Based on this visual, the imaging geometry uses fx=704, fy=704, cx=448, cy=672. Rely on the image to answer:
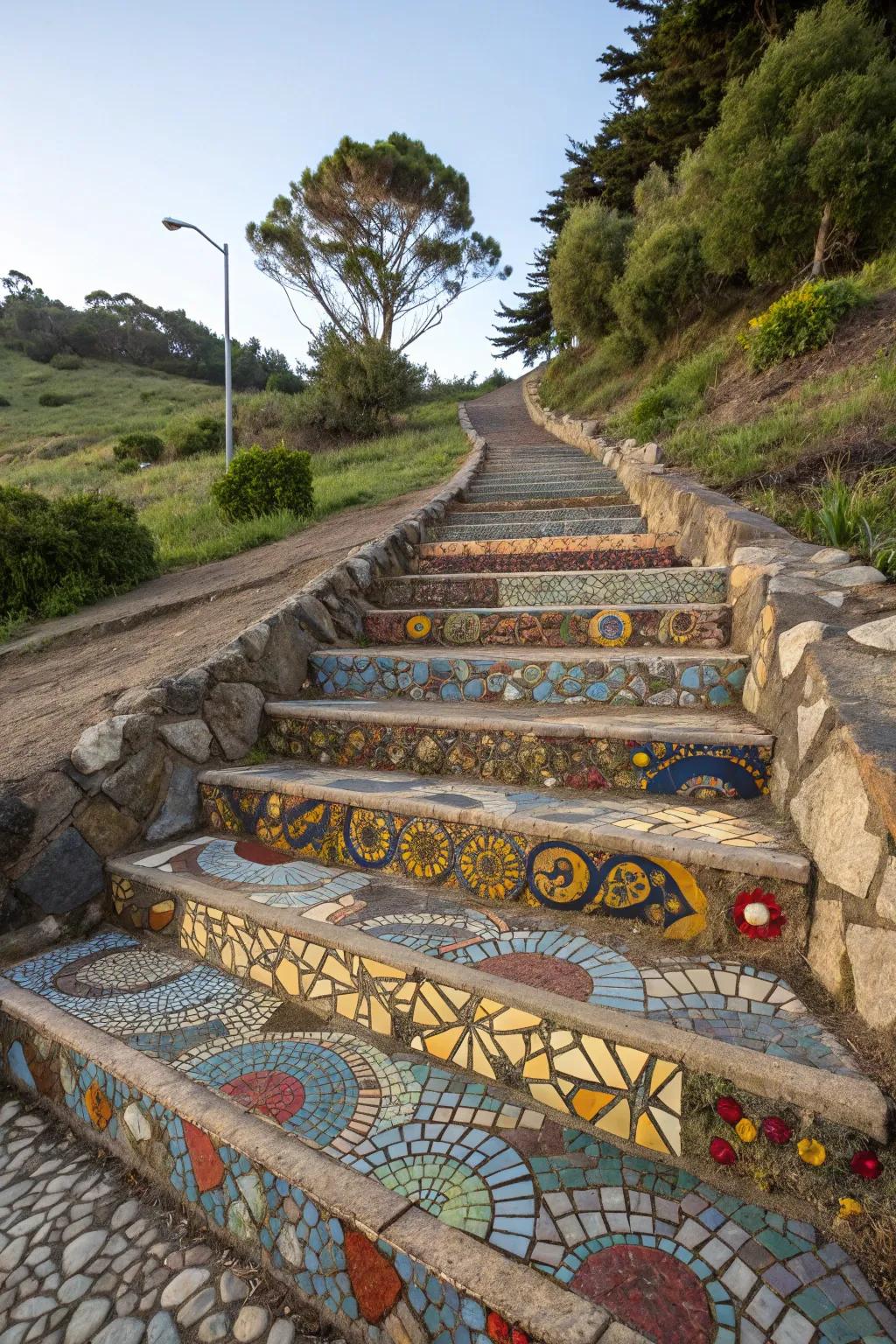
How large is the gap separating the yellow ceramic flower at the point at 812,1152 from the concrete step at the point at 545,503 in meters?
5.20

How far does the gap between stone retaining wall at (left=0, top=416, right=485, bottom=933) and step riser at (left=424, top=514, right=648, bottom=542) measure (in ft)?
6.48

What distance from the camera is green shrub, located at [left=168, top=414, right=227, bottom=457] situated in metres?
17.1

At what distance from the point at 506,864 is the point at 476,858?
0.10 metres

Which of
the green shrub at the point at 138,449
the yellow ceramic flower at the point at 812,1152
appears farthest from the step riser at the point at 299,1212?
the green shrub at the point at 138,449

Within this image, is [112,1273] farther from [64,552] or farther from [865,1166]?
[64,552]

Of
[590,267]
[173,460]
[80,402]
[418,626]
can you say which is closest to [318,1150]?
[418,626]

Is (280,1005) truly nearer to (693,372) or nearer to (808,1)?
(693,372)

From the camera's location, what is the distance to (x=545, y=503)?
20.6ft

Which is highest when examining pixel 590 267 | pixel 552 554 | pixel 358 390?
pixel 590 267

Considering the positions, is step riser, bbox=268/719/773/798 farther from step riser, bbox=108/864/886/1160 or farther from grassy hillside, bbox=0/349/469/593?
grassy hillside, bbox=0/349/469/593

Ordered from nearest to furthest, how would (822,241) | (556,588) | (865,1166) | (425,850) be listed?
(865,1166) → (425,850) → (556,588) → (822,241)

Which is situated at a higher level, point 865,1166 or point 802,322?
point 802,322

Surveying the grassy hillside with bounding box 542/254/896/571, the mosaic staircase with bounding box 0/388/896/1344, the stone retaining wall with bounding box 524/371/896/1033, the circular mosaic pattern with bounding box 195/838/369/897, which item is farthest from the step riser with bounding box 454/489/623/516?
the circular mosaic pattern with bounding box 195/838/369/897

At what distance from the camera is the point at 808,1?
10.6m
